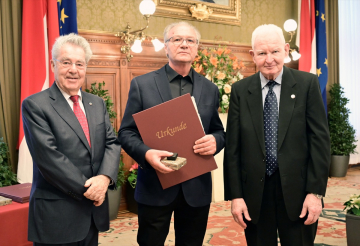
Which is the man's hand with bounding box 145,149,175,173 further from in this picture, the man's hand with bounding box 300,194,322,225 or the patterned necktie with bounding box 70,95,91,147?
the man's hand with bounding box 300,194,322,225

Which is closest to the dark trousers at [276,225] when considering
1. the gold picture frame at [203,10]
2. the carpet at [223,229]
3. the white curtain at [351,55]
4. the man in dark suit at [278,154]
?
the man in dark suit at [278,154]

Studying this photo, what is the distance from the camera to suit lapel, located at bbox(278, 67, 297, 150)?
6.21 ft

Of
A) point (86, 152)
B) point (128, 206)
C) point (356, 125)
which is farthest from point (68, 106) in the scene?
point (356, 125)

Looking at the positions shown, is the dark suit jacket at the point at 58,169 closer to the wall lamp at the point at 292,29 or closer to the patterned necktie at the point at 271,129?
the patterned necktie at the point at 271,129

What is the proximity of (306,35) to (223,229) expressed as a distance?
13.6 ft

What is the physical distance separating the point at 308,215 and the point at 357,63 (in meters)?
6.74

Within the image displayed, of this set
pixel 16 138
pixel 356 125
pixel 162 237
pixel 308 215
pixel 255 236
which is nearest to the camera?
pixel 308 215

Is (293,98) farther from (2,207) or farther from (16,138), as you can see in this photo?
(16,138)

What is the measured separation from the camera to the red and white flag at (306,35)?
21.5 feet

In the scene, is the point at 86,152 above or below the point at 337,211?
above

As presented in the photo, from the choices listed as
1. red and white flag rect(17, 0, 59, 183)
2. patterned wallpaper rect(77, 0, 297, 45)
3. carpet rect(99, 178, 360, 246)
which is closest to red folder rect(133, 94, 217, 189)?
carpet rect(99, 178, 360, 246)

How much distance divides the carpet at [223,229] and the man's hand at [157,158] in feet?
6.17

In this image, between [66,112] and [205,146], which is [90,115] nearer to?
[66,112]

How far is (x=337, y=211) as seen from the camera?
15.0 feet
